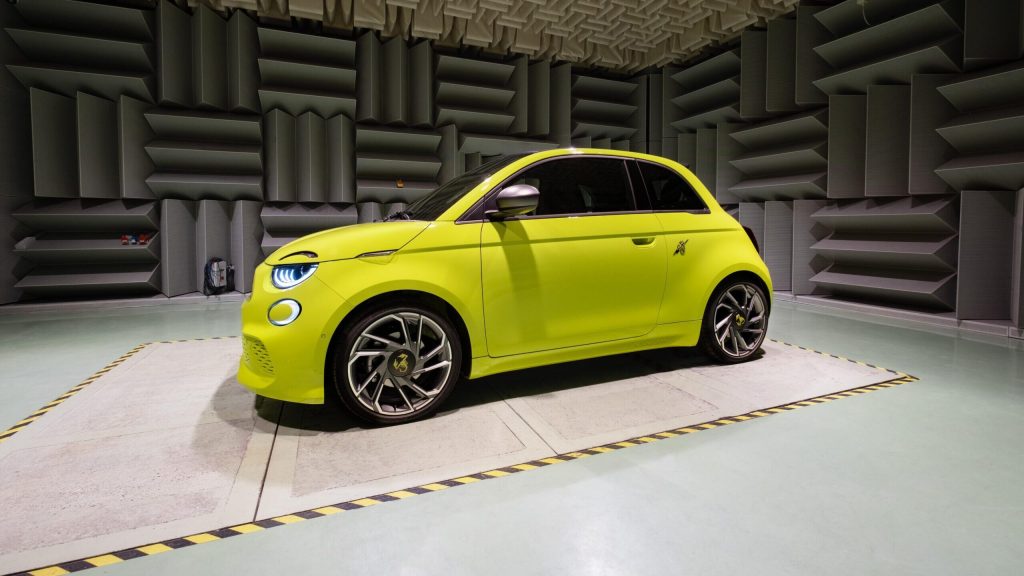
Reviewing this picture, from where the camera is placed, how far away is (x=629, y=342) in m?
3.11

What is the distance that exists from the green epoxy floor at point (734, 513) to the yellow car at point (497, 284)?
77cm

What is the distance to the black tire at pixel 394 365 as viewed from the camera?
2.40m

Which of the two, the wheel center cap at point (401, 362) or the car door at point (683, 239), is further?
the car door at point (683, 239)

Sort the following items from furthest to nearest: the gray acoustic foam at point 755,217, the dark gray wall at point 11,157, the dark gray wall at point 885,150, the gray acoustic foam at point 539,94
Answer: the gray acoustic foam at point 539,94 → the gray acoustic foam at point 755,217 → the dark gray wall at point 11,157 → the dark gray wall at point 885,150

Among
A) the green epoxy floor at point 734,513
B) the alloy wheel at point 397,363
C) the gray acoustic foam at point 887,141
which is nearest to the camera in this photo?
the green epoxy floor at point 734,513

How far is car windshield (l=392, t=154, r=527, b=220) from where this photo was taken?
9.14ft

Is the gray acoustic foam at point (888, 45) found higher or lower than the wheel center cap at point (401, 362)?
higher

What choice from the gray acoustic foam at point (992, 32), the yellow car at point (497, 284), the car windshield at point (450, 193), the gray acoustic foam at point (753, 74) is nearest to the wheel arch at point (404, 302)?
the yellow car at point (497, 284)

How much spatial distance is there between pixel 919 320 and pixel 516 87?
5974 millimetres

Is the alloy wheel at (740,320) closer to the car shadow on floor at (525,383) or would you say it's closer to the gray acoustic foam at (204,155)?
the car shadow on floor at (525,383)

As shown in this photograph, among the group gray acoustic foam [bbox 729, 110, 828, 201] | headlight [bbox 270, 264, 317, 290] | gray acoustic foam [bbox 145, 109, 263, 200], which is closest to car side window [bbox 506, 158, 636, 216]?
headlight [bbox 270, 264, 317, 290]

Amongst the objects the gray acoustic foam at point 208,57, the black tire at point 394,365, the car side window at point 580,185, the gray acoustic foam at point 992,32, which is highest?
the gray acoustic foam at point 208,57

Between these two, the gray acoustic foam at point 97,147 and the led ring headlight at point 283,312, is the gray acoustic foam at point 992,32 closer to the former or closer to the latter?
the led ring headlight at point 283,312

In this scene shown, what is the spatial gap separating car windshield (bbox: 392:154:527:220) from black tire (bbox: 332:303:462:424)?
1.83 feet
